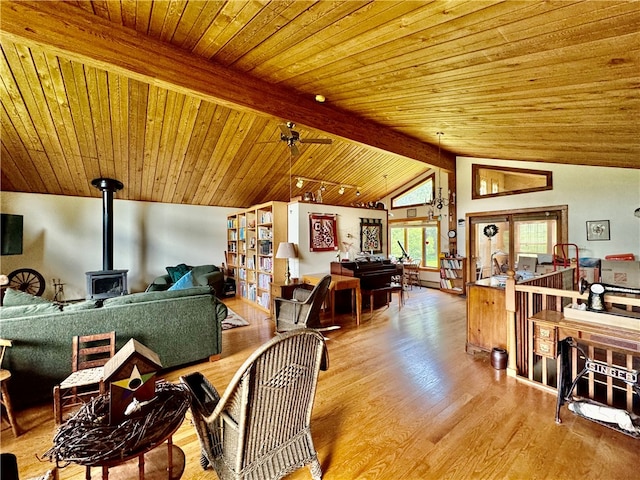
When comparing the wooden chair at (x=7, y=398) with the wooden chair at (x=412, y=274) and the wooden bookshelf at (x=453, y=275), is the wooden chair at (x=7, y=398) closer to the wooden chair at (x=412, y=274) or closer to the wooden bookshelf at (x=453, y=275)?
the wooden bookshelf at (x=453, y=275)

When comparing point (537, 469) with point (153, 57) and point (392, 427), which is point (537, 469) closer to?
point (392, 427)

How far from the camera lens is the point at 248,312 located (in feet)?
17.9

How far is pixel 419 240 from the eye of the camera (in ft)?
28.7

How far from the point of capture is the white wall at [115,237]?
5.78 metres

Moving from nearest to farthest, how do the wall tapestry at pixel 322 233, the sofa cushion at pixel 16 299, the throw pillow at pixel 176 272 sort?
the sofa cushion at pixel 16 299 → the wall tapestry at pixel 322 233 → the throw pillow at pixel 176 272

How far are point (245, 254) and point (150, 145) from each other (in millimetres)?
2991

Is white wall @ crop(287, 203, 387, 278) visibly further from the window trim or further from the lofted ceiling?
the window trim

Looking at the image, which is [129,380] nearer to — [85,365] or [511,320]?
[85,365]

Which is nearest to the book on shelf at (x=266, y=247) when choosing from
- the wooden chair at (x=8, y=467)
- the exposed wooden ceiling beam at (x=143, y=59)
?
the exposed wooden ceiling beam at (x=143, y=59)

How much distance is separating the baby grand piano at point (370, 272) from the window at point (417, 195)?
3.63 metres

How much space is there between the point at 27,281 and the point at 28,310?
15.9 feet

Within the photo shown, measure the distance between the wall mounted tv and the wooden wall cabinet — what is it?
4.10 meters

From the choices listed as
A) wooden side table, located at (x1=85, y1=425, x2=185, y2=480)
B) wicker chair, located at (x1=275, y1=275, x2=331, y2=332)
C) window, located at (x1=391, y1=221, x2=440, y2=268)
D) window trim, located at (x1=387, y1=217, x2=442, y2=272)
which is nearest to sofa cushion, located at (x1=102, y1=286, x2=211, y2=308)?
wicker chair, located at (x1=275, y1=275, x2=331, y2=332)

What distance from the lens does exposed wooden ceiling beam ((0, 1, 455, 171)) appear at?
222 centimetres
